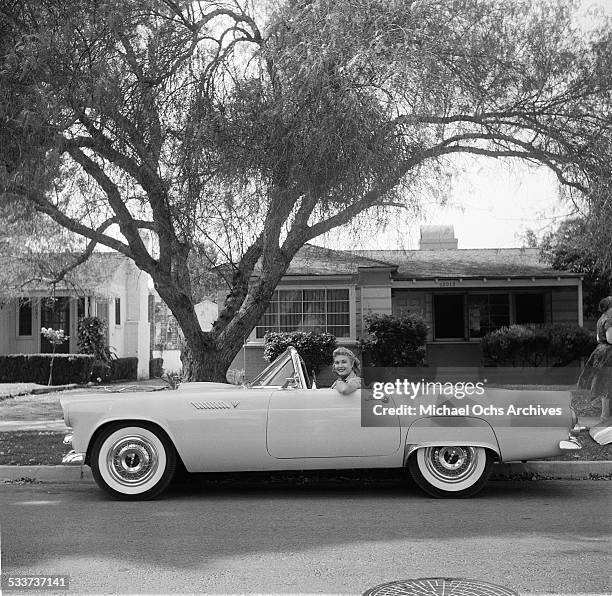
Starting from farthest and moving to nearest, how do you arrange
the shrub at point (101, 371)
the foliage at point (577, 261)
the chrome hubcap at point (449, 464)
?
the shrub at point (101, 371), the foliage at point (577, 261), the chrome hubcap at point (449, 464)

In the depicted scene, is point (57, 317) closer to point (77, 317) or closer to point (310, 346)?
point (77, 317)

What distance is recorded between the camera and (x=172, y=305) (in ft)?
38.9

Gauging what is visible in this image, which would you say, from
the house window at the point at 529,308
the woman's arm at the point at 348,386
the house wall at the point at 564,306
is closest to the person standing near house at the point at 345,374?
the woman's arm at the point at 348,386

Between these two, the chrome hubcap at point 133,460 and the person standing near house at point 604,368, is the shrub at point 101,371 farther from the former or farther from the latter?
the chrome hubcap at point 133,460

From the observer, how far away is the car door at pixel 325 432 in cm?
718

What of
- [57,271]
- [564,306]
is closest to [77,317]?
[57,271]

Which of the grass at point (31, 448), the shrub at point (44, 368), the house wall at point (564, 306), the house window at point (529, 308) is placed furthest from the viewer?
the house window at point (529, 308)

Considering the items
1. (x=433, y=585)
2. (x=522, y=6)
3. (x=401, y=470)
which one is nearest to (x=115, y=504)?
(x=401, y=470)

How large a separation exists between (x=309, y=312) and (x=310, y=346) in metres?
1.82

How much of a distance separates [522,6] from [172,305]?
236 inches

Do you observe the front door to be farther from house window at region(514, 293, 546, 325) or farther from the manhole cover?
the manhole cover

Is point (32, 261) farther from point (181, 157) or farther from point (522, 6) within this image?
point (522, 6)

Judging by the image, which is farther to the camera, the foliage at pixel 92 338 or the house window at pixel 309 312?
the foliage at pixel 92 338

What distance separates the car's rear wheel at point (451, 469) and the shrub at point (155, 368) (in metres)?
23.4
